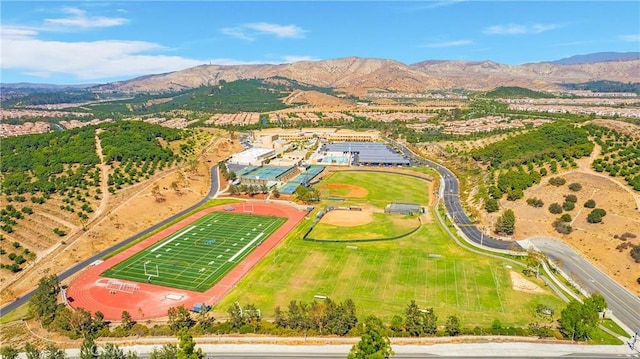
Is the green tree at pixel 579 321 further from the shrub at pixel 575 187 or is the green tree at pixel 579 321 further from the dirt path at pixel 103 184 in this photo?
the dirt path at pixel 103 184

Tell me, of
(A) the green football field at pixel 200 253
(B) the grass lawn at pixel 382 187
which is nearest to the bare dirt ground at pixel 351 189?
(B) the grass lawn at pixel 382 187

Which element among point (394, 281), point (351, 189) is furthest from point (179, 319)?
point (351, 189)

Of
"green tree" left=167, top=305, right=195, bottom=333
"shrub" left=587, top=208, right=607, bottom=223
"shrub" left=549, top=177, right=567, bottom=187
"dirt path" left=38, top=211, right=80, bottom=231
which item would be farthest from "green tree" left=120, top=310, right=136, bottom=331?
"shrub" left=549, top=177, right=567, bottom=187

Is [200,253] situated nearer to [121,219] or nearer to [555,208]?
[121,219]

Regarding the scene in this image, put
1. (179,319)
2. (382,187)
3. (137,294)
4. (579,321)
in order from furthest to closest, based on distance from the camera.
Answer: (382,187) → (137,294) → (179,319) → (579,321)

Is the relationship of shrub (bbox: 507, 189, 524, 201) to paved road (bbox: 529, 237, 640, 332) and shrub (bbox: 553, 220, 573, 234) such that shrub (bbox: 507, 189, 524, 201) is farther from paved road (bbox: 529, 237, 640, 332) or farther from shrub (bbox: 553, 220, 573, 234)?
paved road (bbox: 529, 237, 640, 332)
